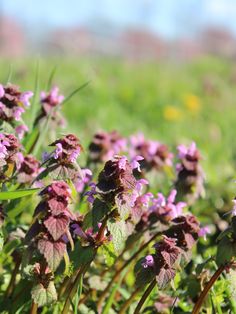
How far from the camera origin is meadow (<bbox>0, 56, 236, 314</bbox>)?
64.7 inches

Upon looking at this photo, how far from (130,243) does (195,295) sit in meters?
0.32

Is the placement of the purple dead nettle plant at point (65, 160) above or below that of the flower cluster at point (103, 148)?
below

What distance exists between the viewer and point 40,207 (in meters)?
1.46

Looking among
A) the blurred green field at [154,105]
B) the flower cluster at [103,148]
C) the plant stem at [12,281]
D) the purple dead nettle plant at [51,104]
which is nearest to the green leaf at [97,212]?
the plant stem at [12,281]

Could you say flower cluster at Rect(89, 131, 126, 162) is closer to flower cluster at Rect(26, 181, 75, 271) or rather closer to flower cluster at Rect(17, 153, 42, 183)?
flower cluster at Rect(17, 153, 42, 183)

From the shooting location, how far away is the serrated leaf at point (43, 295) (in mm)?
1529

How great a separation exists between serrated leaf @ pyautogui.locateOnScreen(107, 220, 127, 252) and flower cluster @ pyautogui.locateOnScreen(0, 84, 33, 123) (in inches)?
23.4

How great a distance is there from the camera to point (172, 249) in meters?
1.62

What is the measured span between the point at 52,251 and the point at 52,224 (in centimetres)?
7

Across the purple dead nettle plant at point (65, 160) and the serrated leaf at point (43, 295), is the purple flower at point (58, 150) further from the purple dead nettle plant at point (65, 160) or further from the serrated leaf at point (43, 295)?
the serrated leaf at point (43, 295)

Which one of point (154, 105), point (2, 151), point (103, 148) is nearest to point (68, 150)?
point (2, 151)

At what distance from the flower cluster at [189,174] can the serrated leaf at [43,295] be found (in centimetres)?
107

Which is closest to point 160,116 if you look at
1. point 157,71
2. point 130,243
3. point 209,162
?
point 209,162

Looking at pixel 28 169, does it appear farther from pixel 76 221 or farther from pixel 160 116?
pixel 160 116
